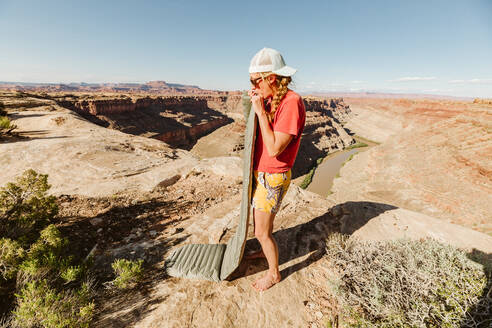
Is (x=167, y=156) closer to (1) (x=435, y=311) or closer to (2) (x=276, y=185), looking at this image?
(2) (x=276, y=185)

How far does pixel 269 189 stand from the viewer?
5.96ft

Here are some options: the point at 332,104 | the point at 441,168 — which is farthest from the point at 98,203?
the point at 332,104

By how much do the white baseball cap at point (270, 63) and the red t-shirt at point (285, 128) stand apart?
0.17 meters

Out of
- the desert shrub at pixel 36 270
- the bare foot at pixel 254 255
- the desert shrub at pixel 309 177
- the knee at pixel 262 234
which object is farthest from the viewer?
the desert shrub at pixel 309 177

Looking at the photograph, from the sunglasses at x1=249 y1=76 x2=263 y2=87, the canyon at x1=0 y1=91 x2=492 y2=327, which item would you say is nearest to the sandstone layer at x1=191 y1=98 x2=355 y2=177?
the canyon at x1=0 y1=91 x2=492 y2=327

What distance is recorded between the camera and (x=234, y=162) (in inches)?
241

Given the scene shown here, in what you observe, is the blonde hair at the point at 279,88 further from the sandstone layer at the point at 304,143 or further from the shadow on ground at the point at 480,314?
the sandstone layer at the point at 304,143

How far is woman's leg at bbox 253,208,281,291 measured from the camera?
1.88 m

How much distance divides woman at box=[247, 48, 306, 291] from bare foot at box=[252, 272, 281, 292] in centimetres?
34

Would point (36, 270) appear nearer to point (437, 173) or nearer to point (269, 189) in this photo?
point (269, 189)

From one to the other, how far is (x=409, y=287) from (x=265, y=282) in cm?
125

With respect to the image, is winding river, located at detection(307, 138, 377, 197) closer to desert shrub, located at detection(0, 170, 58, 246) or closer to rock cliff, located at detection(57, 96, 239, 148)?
desert shrub, located at detection(0, 170, 58, 246)

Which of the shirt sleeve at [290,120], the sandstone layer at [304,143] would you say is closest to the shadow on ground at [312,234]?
the shirt sleeve at [290,120]

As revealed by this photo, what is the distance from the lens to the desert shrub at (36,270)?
1464 millimetres
